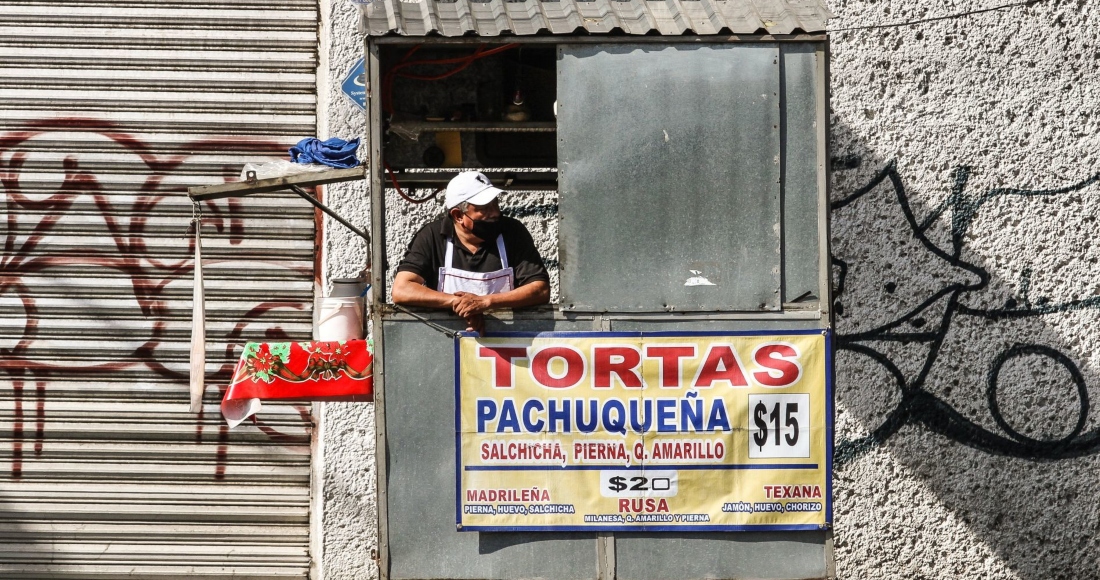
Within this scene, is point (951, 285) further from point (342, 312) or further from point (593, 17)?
point (342, 312)

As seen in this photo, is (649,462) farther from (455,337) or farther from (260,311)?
(260,311)

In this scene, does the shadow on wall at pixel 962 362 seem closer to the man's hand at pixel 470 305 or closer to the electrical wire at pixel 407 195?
the electrical wire at pixel 407 195

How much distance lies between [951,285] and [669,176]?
2207mm

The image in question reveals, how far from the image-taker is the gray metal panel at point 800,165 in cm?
398

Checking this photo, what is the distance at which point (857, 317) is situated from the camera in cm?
543

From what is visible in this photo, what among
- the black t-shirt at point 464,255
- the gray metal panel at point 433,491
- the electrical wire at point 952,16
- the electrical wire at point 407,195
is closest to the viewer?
the gray metal panel at point 433,491

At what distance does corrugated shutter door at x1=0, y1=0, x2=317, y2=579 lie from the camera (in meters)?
5.45

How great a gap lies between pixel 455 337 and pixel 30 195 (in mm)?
2871

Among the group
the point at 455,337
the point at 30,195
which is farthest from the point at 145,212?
the point at 455,337

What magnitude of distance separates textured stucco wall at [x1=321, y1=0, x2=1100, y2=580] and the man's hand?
1514 mm

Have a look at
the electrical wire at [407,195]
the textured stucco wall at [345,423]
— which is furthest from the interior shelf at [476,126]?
the textured stucco wall at [345,423]

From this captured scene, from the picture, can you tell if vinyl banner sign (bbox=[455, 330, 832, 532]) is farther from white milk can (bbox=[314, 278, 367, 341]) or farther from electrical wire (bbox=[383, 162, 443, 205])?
electrical wire (bbox=[383, 162, 443, 205])

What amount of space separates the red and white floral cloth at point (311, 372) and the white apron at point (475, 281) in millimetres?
393

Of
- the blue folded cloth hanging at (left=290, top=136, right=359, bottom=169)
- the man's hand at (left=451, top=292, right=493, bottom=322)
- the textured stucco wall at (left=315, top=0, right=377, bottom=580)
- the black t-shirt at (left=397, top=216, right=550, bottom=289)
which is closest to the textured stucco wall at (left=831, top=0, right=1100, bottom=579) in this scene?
the black t-shirt at (left=397, top=216, right=550, bottom=289)
